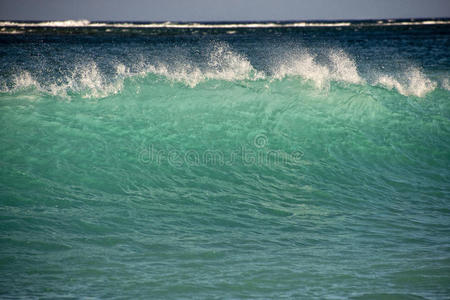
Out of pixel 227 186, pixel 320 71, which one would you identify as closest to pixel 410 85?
pixel 320 71

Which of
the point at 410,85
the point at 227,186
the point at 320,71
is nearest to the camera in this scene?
the point at 227,186

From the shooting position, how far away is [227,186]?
20.2 feet

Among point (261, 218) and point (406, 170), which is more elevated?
point (406, 170)

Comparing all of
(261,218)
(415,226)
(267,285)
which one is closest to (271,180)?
(261,218)

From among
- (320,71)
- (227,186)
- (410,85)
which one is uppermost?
(320,71)

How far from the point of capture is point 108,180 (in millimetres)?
6219

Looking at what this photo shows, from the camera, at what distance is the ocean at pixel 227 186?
3.80m

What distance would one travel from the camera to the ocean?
3.80m

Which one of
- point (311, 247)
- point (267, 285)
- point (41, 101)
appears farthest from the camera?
point (41, 101)

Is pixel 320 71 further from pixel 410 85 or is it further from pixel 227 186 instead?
pixel 227 186

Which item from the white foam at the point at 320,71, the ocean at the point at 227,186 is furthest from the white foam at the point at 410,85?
the white foam at the point at 320,71

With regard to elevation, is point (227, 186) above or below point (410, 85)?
below

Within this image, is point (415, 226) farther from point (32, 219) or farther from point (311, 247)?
point (32, 219)

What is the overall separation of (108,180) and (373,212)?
3473mm
